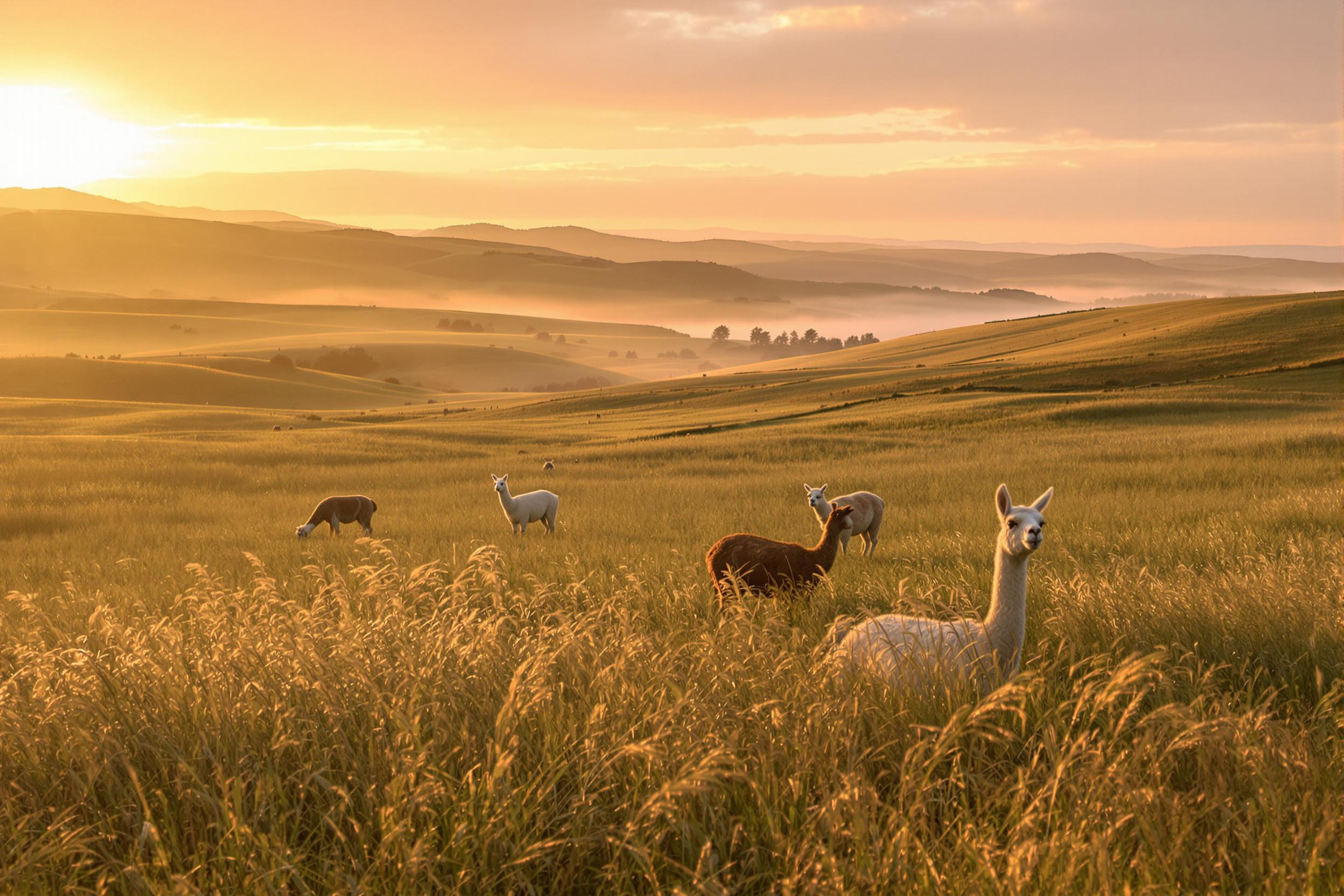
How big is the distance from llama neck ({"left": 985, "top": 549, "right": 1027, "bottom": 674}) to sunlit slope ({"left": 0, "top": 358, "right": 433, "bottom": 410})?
104338mm

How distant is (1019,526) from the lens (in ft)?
16.5

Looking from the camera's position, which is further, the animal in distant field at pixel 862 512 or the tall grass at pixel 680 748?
the animal in distant field at pixel 862 512

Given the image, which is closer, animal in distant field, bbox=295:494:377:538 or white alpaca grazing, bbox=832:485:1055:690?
white alpaca grazing, bbox=832:485:1055:690

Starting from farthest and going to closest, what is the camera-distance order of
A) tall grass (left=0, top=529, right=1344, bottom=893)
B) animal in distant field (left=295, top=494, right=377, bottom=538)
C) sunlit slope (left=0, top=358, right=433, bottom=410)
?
sunlit slope (left=0, top=358, right=433, bottom=410)
animal in distant field (left=295, top=494, right=377, bottom=538)
tall grass (left=0, top=529, right=1344, bottom=893)

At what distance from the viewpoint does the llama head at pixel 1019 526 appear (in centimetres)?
486

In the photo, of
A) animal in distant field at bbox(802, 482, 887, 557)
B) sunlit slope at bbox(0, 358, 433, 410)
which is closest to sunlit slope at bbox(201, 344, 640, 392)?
sunlit slope at bbox(0, 358, 433, 410)

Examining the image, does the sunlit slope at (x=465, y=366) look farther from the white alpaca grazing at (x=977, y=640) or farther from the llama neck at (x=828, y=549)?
the white alpaca grazing at (x=977, y=640)

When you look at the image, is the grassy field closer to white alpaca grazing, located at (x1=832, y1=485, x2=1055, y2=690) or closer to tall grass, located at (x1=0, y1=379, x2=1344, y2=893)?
tall grass, located at (x1=0, y1=379, x2=1344, y2=893)

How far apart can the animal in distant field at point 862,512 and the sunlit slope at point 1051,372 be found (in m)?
28.9

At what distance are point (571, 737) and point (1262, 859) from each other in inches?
112

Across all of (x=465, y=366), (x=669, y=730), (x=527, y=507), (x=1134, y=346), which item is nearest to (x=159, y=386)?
(x=465, y=366)

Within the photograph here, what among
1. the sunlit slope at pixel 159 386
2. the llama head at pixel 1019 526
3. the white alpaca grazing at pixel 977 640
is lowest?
the sunlit slope at pixel 159 386

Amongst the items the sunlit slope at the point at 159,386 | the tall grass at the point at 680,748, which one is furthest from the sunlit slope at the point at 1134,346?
the sunlit slope at the point at 159,386

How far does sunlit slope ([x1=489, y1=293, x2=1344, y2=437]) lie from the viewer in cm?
5253
